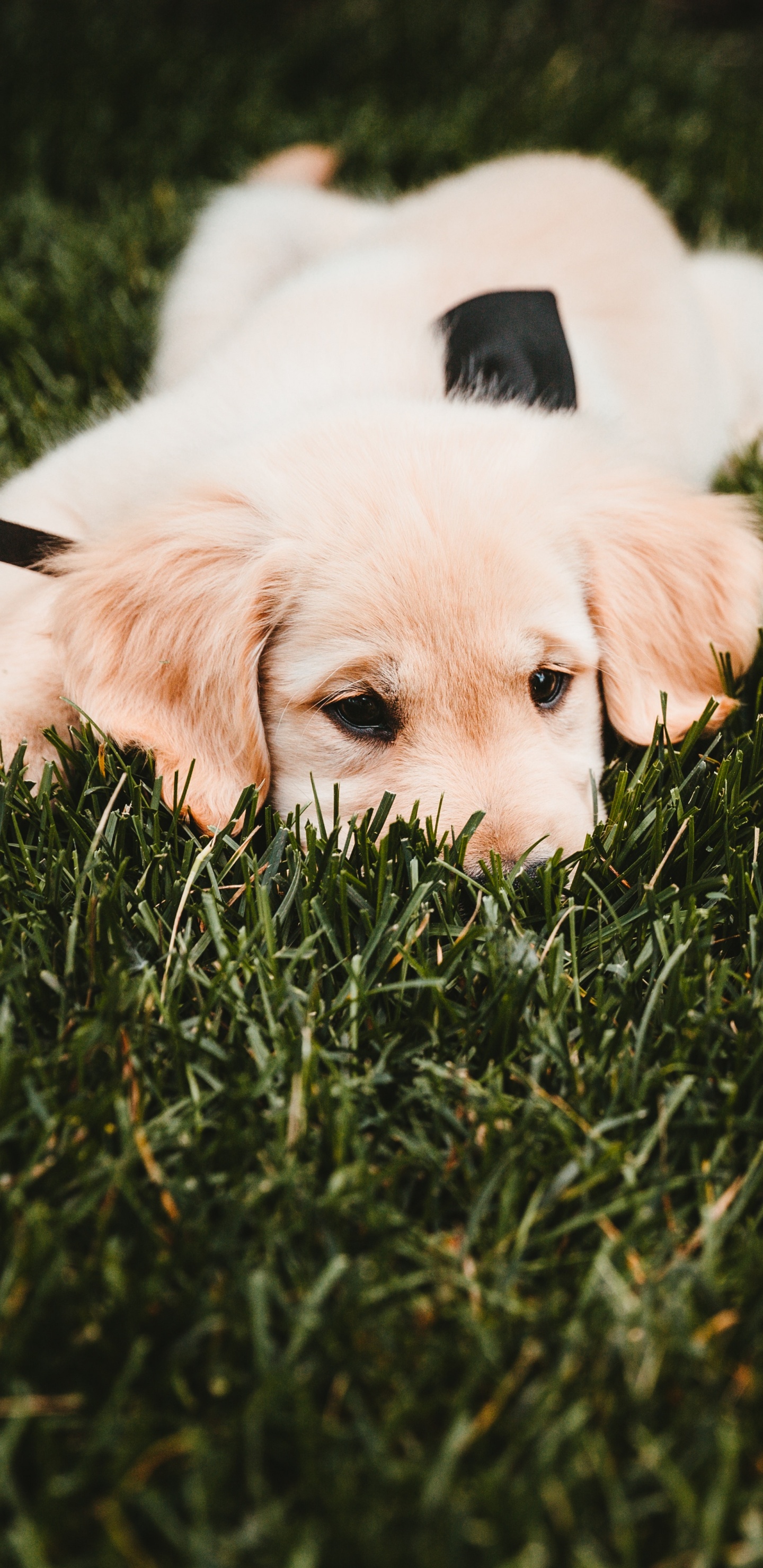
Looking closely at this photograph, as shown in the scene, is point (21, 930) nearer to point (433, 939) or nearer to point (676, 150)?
point (433, 939)

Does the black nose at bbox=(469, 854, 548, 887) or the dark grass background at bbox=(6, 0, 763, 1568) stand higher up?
the black nose at bbox=(469, 854, 548, 887)

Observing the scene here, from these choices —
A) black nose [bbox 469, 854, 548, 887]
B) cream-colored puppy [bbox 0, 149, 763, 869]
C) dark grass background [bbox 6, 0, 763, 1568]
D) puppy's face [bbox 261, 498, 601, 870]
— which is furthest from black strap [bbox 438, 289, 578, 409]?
black nose [bbox 469, 854, 548, 887]

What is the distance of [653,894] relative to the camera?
1.79 meters

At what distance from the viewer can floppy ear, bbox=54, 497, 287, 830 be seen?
6.51ft

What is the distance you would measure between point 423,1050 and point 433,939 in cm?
24

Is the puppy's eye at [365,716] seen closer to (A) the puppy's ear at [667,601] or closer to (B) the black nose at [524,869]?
(B) the black nose at [524,869]

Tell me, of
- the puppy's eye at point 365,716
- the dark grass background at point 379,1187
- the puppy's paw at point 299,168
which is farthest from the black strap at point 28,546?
the puppy's paw at point 299,168

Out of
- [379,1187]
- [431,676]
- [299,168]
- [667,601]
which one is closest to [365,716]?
[431,676]

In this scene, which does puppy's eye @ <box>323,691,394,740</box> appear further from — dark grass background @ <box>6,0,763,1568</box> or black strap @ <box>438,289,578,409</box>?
black strap @ <box>438,289,578,409</box>

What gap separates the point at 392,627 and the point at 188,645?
0.38 m

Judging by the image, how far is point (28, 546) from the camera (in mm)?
2180

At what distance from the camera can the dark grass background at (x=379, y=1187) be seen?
105 centimetres

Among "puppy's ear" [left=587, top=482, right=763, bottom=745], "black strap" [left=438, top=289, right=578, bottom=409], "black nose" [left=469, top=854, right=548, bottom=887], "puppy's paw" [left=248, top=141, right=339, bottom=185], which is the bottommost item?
"black nose" [left=469, top=854, right=548, bottom=887]

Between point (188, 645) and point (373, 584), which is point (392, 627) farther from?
point (188, 645)
